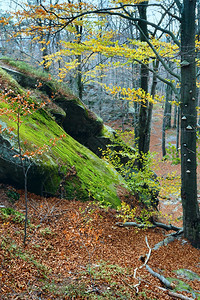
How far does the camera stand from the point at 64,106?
9.16 meters

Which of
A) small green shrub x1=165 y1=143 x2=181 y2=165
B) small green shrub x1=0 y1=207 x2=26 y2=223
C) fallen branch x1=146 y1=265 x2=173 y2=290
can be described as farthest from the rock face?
fallen branch x1=146 y1=265 x2=173 y2=290

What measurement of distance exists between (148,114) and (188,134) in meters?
3.63

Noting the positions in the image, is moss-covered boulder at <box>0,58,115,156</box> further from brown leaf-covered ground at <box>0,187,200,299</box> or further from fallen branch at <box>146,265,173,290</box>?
fallen branch at <box>146,265,173,290</box>

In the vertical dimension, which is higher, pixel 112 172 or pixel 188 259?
pixel 112 172

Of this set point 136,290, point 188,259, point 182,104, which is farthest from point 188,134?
point 136,290

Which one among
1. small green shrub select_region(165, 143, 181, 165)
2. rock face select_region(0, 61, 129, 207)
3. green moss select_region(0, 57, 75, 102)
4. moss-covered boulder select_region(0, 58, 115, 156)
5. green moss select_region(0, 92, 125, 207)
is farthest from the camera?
green moss select_region(0, 57, 75, 102)

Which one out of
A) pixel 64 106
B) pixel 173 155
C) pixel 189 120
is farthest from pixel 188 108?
pixel 64 106

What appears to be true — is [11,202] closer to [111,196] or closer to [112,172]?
[111,196]

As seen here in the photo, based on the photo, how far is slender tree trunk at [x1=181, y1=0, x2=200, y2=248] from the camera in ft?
15.7

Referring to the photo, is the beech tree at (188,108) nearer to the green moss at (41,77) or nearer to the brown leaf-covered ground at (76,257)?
the brown leaf-covered ground at (76,257)

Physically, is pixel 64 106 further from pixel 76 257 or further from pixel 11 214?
pixel 76 257

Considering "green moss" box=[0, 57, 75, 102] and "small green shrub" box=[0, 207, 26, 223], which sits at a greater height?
"green moss" box=[0, 57, 75, 102]

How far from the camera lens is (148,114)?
8.43m

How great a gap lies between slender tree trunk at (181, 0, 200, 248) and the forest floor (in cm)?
68
